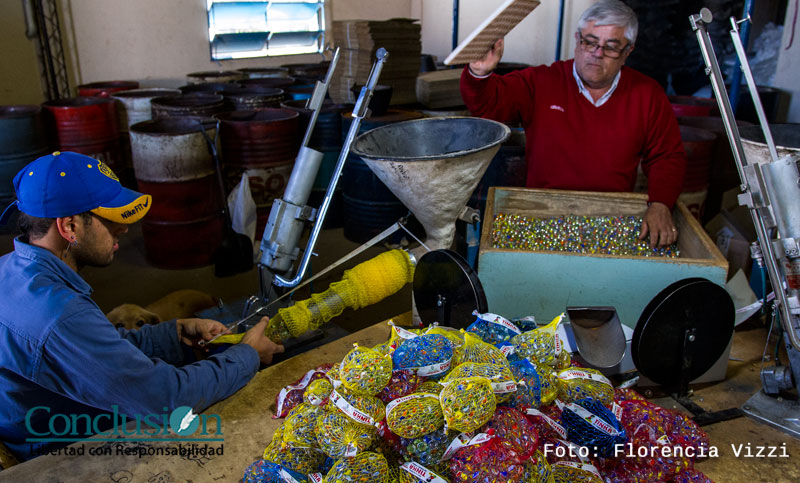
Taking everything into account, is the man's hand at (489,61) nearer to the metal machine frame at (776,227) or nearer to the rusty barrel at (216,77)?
the metal machine frame at (776,227)

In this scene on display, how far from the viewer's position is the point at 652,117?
2.55 m

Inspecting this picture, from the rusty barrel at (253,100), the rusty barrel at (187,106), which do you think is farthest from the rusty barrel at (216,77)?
the rusty barrel at (187,106)

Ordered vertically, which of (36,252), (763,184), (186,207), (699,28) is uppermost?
(699,28)

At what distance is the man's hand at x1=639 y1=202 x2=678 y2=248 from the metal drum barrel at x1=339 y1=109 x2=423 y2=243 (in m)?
2.21

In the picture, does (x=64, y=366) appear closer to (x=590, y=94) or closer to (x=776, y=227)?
(x=776, y=227)

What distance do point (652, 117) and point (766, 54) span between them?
304 centimetres

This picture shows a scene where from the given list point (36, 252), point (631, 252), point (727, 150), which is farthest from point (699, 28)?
point (727, 150)

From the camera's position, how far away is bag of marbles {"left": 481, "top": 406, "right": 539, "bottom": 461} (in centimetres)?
111

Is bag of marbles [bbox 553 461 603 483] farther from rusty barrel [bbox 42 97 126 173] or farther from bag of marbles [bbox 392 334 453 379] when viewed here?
rusty barrel [bbox 42 97 126 173]

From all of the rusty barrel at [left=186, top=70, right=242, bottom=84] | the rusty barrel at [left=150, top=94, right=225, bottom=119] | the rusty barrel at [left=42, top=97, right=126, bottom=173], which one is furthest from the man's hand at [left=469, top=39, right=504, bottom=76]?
the rusty barrel at [left=186, top=70, right=242, bottom=84]

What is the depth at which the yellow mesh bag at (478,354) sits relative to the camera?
130cm

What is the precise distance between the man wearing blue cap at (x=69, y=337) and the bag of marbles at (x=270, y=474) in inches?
14.3

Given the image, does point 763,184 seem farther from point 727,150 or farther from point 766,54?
point 766,54

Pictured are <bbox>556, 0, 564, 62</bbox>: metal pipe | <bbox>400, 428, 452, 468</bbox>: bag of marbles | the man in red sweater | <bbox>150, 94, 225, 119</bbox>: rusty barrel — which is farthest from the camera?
<bbox>556, 0, 564, 62</bbox>: metal pipe
